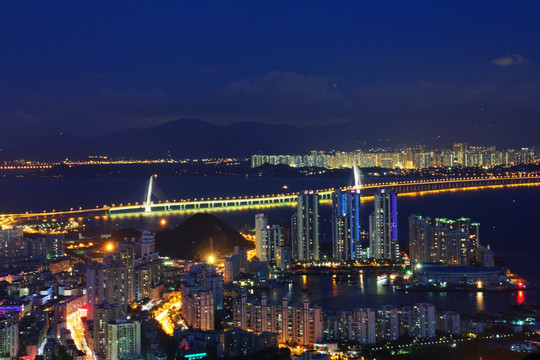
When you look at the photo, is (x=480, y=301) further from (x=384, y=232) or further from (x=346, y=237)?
(x=346, y=237)

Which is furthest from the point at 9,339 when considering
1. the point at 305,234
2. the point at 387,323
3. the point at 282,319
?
the point at 305,234

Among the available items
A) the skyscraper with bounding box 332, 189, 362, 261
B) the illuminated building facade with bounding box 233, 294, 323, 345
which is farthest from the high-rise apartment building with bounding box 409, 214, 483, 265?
the illuminated building facade with bounding box 233, 294, 323, 345

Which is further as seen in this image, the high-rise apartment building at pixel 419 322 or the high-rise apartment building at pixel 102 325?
the high-rise apartment building at pixel 419 322

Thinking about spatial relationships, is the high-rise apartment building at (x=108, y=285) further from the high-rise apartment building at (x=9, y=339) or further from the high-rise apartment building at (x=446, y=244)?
the high-rise apartment building at (x=446, y=244)

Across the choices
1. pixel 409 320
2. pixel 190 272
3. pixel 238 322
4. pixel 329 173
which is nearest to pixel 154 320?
pixel 238 322

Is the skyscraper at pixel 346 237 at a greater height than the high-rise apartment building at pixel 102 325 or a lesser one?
greater

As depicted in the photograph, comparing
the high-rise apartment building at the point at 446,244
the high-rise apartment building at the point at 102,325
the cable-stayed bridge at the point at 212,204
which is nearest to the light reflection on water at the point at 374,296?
the high-rise apartment building at the point at 446,244

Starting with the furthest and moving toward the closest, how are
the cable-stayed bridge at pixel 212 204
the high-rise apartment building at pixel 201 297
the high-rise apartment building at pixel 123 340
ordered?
1. the cable-stayed bridge at pixel 212 204
2. the high-rise apartment building at pixel 201 297
3. the high-rise apartment building at pixel 123 340

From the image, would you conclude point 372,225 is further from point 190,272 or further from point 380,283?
point 190,272
